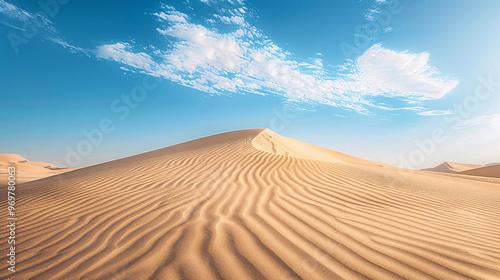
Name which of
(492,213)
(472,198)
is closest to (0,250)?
(492,213)

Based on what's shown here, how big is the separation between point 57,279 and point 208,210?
158 centimetres

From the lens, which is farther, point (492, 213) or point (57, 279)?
point (492, 213)

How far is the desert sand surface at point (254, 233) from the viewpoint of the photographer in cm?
174

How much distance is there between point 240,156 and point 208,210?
4333 mm

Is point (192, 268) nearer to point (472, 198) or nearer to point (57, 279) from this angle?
point (57, 279)

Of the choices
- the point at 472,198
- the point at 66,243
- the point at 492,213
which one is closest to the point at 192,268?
the point at 66,243

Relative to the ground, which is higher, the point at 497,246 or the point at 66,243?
the point at 497,246

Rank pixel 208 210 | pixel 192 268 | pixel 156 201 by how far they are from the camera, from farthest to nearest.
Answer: pixel 156 201, pixel 208 210, pixel 192 268

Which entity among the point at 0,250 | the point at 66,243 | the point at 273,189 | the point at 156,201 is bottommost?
the point at 0,250

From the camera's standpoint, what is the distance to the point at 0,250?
2.34m

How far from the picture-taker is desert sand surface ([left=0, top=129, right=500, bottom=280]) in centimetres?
174

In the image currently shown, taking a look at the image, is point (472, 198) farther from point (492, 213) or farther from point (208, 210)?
point (208, 210)

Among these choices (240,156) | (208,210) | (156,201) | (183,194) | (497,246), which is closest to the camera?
(497,246)

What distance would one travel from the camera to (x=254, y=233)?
2240 mm
